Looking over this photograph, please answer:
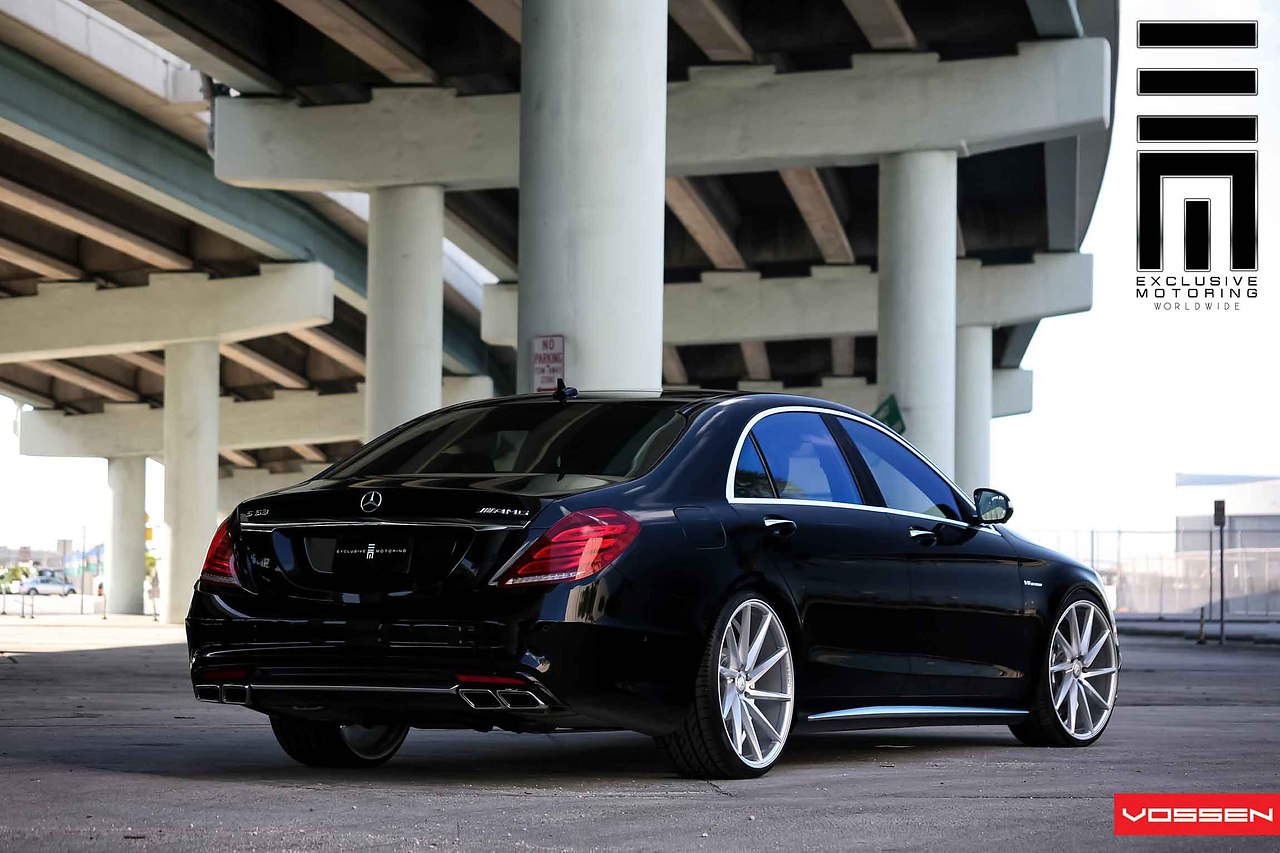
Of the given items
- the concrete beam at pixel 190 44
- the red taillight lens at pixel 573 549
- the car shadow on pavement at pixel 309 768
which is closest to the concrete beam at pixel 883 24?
the concrete beam at pixel 190 44

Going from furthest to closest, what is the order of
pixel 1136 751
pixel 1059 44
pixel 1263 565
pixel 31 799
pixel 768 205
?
pixel 1263 565, pixel 768 205, pixel 1059 44, pixel 1136 751, pixel 31 799

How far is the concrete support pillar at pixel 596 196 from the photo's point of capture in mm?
12797

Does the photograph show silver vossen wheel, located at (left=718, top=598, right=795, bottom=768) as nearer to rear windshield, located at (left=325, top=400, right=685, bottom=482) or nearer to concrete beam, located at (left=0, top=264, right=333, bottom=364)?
rear windshield, located at (left=325, top=400, right=685, bottom=482)

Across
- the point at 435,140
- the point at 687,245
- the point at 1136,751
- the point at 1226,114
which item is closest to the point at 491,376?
the point at 687,245

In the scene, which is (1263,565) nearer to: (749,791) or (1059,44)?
(1059,44)

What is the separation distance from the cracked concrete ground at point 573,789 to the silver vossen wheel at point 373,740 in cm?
8

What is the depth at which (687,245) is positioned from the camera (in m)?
37.5

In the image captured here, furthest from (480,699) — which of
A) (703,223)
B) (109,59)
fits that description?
(703,223)

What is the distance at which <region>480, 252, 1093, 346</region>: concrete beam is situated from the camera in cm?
3647

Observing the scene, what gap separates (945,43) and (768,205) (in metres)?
11.8

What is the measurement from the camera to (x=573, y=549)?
6.50m

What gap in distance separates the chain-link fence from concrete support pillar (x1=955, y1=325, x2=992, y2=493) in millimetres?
4117

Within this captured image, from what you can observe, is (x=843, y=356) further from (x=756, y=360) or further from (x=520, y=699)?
(x=520, y=699)

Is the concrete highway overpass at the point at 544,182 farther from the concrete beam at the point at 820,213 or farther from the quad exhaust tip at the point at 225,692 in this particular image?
the quad exhaust tip at the point at 225,692
